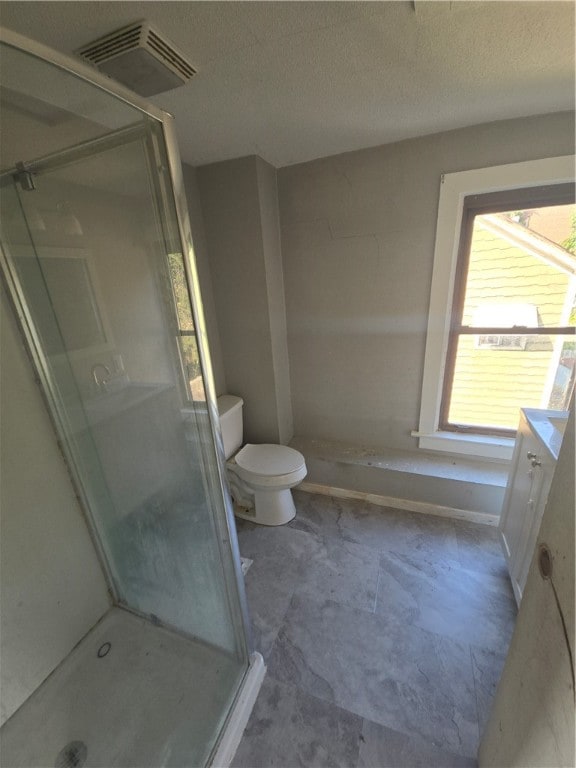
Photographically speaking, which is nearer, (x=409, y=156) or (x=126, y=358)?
(x=126, y=358)

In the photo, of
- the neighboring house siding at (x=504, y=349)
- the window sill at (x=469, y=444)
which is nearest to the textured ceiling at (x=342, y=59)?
the neighboring house siding at (x=504, y=349)

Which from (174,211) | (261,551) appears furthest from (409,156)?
(261,551)

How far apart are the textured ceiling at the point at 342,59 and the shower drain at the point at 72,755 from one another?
2141 millimetres

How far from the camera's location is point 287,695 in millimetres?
1144

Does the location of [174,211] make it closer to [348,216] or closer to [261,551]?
[348,216]

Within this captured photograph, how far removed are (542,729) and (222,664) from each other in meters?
1.05

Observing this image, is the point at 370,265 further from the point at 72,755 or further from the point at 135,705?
the point at 72,755

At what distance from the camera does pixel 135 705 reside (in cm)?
112

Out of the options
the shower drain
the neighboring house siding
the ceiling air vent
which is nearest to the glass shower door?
the ceiling air vent

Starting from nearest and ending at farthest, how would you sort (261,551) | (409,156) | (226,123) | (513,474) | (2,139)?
1. (2,139)
2. (226,123)
3. (513,474)
4. (409,156)
5. (261,551)

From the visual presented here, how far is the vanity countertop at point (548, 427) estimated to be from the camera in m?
1.11

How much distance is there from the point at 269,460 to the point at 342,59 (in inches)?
71.5

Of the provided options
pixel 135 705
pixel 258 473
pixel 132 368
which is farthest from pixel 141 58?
pixel 135 705

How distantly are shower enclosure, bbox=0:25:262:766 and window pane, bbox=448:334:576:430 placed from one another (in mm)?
1656
